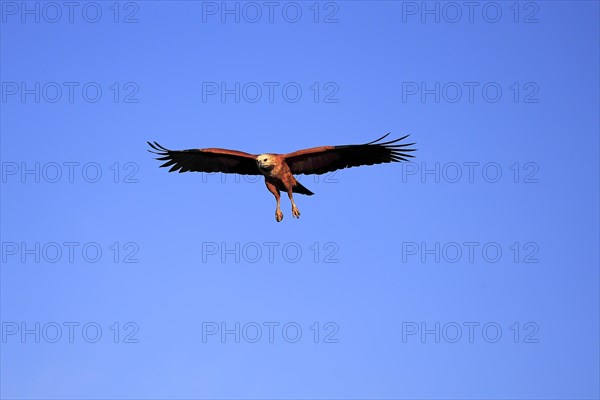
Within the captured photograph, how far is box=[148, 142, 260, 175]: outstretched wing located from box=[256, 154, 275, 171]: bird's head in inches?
56.6

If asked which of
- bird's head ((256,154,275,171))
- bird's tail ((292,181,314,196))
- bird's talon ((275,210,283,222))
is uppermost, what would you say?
bird's head ((256,154,275,171))

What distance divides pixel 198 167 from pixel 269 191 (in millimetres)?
3873

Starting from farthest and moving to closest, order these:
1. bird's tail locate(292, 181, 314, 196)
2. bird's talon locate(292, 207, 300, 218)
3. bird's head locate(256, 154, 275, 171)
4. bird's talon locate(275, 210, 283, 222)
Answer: bird's tail locate(292, 181, 314, 196), bird's head locate(256, 154, 275, 171), bird's talon locate(292, 207, 300, 218), bird's talon locate(275, 210, 283, 222)

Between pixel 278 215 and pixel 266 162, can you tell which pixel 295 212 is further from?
pixel 266 162

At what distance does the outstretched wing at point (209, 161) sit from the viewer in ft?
171

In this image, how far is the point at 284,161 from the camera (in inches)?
2007

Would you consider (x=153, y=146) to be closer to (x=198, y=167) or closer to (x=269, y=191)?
(x=198, y=167)

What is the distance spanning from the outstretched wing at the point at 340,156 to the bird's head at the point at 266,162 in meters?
0.72

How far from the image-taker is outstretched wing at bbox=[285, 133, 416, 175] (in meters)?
51.0

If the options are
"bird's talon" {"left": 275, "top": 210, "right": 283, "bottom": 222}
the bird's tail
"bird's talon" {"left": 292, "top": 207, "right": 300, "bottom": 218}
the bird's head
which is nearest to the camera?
"bird's talon" {"left": 275, "top": 210, "right": 283, "bottom": 222}

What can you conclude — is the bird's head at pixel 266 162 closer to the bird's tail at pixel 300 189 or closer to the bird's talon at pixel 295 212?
the bird's tail at pixel 300 189

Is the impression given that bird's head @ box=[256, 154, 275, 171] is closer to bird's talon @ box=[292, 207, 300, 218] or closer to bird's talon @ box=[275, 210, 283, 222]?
bird's talon @ box=[275, 210, 283, 222]

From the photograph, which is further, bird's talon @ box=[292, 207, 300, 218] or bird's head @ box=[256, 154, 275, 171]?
bird's head @ box=[256, 154, 275, 171]

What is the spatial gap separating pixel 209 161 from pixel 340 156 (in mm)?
5189
